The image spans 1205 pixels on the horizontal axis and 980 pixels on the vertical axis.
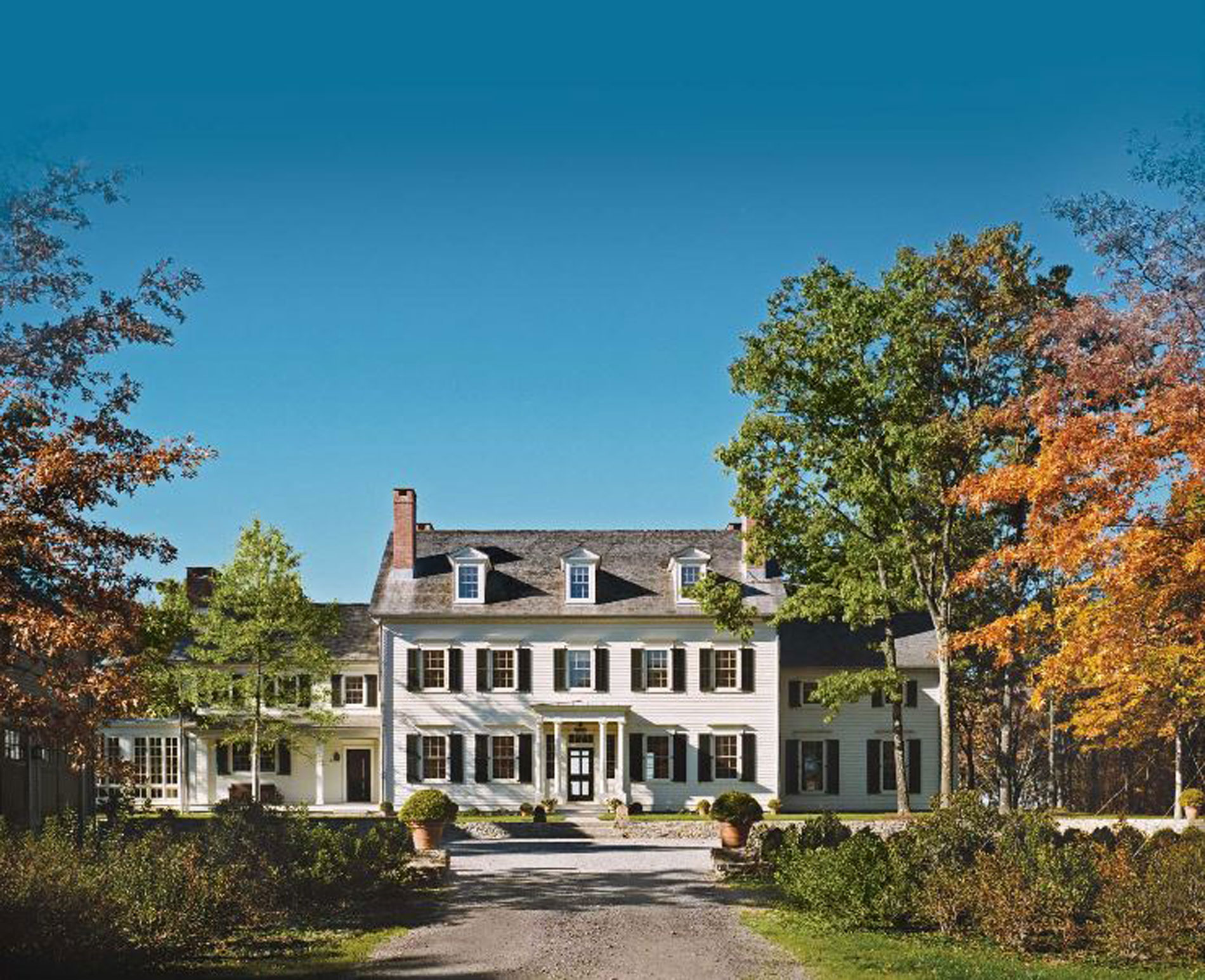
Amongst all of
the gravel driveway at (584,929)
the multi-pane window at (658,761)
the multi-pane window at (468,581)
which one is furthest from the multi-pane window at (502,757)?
the gravel driveway at (584,929)

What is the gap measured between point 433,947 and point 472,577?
29.5 m

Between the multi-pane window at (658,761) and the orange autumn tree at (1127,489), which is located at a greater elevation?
the orange autumn tree at (1127,489)

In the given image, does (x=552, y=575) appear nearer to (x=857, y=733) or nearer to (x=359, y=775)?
(x=359, y=775)

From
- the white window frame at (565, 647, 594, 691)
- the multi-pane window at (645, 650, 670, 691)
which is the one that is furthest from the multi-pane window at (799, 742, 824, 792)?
the white window frame at (565, 647, 594, 691)

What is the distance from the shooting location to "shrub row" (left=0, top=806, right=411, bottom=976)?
1393 centimetres

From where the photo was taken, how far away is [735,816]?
27.9 meters

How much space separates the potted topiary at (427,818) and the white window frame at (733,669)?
18475mm

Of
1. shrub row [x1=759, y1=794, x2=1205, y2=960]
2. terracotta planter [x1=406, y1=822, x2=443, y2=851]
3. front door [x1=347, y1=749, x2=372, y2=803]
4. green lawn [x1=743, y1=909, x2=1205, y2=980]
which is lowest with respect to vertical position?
front door [x1=347, y1=749, x2=372, y2=803]

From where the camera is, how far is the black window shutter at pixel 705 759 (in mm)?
44562

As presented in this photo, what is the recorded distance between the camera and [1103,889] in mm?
15734

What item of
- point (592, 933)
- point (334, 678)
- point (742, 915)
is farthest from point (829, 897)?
point (334, 678)

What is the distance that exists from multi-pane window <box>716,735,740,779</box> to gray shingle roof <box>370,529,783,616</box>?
391 cm

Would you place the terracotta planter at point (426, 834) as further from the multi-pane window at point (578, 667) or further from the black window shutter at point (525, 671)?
the multi-pane window at point (578, 667)

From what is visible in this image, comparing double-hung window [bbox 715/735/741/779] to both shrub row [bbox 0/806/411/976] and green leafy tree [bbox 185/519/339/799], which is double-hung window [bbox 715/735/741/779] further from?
shrub row [bbox 0/806/411/976]
